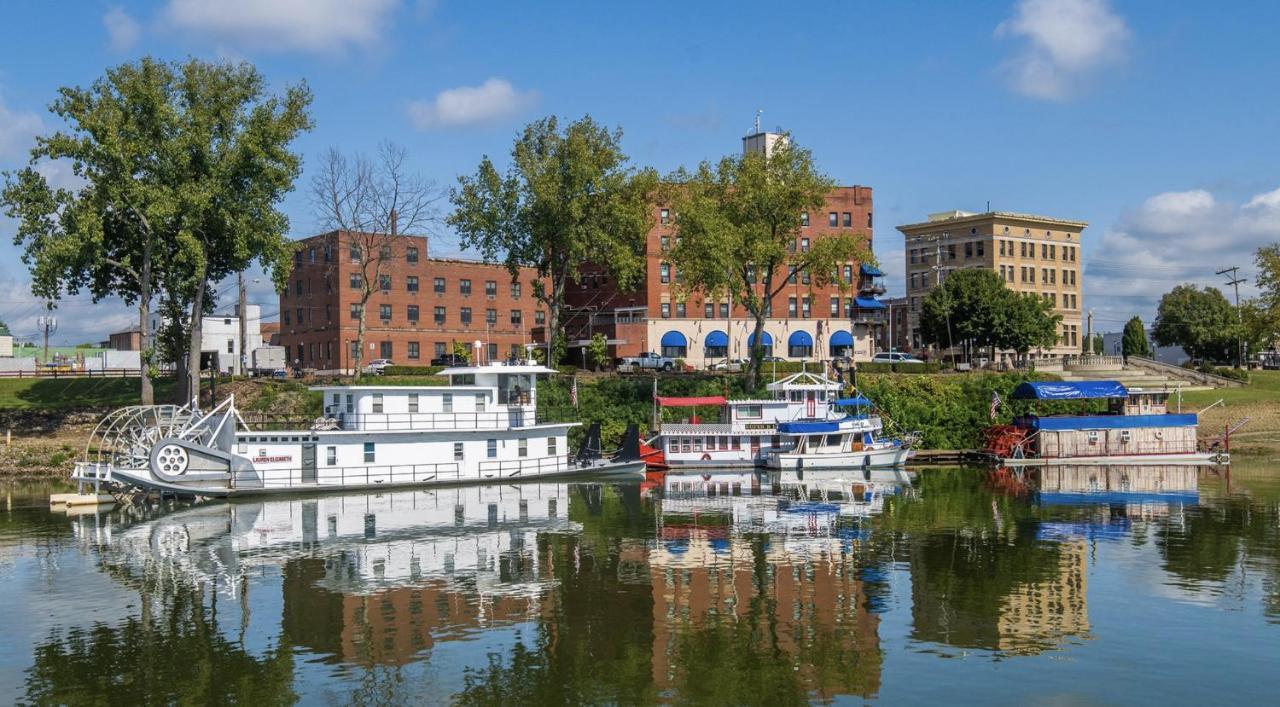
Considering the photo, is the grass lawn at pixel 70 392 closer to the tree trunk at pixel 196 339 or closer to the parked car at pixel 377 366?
the tree trunk at pixel 196 339

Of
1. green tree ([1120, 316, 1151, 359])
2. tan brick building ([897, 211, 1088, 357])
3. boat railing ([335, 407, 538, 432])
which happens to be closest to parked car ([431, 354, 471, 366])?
boat railing ([335, 407, 538, 432])

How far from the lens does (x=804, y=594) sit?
98.9 feet

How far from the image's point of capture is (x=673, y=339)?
9462 cm

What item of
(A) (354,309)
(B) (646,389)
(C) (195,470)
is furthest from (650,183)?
(C) (195,470)

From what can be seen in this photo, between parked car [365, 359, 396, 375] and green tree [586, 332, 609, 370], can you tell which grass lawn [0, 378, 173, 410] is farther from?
green tree [586, 332, 609, 370]

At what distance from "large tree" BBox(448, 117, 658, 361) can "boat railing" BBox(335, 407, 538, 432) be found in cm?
1966

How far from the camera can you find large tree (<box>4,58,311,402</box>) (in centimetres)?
5994

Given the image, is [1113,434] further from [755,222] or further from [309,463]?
[309,463]

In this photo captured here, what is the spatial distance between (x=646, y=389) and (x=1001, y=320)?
4118cm

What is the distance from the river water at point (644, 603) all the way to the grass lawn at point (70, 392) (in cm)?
2522

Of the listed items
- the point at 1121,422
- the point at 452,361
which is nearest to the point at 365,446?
the point at 452,361

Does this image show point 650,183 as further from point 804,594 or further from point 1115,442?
point 804,594

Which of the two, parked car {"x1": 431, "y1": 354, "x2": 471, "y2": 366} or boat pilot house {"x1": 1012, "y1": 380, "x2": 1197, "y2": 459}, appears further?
parked car {"x1": 431, "y1": 354, "x2": 471, "y2": 366}

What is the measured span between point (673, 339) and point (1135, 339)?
7371 cm
